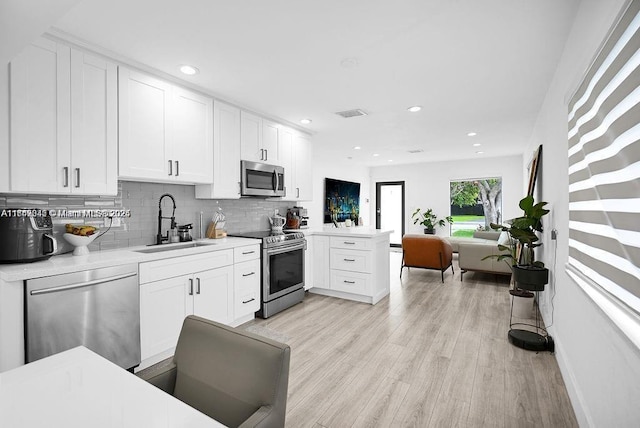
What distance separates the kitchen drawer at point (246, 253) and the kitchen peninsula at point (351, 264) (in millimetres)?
1060

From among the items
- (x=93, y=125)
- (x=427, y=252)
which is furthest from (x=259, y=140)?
(x=427, y=252)

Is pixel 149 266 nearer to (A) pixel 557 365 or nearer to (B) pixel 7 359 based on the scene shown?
(B) pixel 7 359

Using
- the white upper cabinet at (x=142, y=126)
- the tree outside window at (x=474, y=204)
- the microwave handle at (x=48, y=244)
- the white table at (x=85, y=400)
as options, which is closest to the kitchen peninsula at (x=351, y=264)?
the white upper cabinet at (x=142, y=126)

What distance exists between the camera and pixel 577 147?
2020 mm

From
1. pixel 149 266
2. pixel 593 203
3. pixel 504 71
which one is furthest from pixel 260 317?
pixel 504 71

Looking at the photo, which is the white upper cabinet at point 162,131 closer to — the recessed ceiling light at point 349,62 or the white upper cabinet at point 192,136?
the white upper cabinet at point 192,136

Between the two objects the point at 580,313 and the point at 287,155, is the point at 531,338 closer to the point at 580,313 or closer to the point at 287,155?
the point at 580,313

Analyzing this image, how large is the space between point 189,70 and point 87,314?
6.81 feet

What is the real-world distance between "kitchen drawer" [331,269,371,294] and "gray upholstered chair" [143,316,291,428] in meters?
3.27

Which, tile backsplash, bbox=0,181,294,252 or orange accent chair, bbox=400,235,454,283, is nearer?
tile backsplash, bbox=0,181,294,252

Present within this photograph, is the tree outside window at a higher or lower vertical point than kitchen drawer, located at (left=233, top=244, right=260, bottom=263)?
higher

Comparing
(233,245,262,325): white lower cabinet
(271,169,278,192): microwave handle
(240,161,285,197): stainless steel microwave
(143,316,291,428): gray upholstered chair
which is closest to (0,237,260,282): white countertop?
(233,245,262,325): white lower cabinet

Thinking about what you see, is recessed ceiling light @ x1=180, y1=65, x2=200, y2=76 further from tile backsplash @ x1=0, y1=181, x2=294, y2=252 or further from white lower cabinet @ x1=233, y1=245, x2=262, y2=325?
white lower cabinet @ x1=233, y1=245, x2=262, y2=325

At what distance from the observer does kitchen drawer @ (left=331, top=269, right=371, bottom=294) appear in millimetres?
4242
